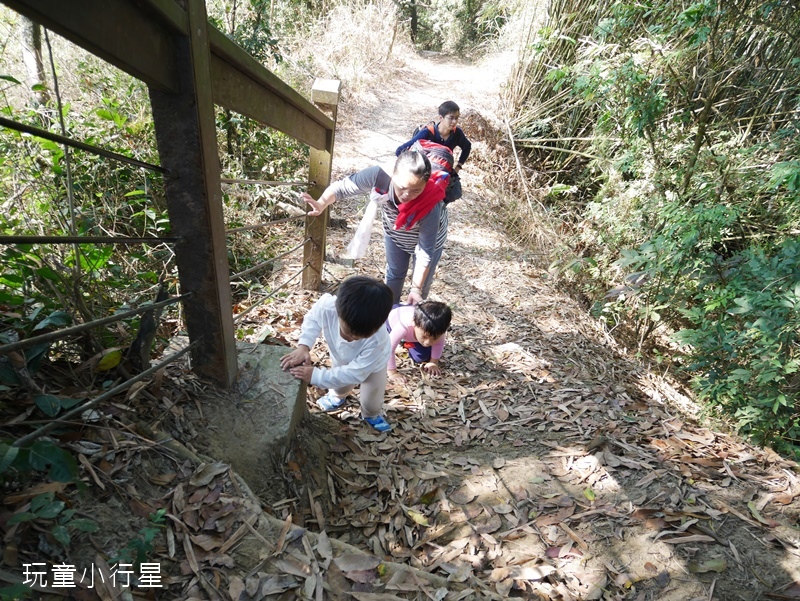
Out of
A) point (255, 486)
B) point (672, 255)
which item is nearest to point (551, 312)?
point (672, 255)

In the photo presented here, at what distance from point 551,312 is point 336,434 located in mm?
2946

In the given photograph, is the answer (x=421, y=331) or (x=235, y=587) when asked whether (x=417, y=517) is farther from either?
(x=421, y=331)

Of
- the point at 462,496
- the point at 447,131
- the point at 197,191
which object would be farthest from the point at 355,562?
the point at 447,131

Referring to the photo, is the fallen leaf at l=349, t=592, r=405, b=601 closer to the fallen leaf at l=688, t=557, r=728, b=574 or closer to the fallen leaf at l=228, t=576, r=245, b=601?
the fallen leaf at l=228, t=576, r=245, b=601

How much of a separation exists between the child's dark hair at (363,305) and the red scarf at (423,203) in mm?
817

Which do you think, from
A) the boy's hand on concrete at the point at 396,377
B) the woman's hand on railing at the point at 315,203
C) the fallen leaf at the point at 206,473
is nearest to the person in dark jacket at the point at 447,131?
the woman's hand on railing at the point at 315,203

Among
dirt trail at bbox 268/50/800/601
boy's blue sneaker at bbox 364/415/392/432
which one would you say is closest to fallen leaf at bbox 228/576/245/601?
dirt trail at bbox 268/50/800/601

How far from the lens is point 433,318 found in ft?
9.66

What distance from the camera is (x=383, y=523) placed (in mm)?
2100

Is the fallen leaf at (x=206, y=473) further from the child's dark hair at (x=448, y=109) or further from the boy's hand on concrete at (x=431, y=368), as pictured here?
the child's dark hair at (x=448, y=109)

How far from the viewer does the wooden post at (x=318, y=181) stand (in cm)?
321

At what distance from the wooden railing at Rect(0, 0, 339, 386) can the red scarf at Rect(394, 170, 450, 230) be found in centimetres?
92

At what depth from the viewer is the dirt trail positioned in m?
1.84

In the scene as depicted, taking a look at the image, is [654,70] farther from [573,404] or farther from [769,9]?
[573,404]
